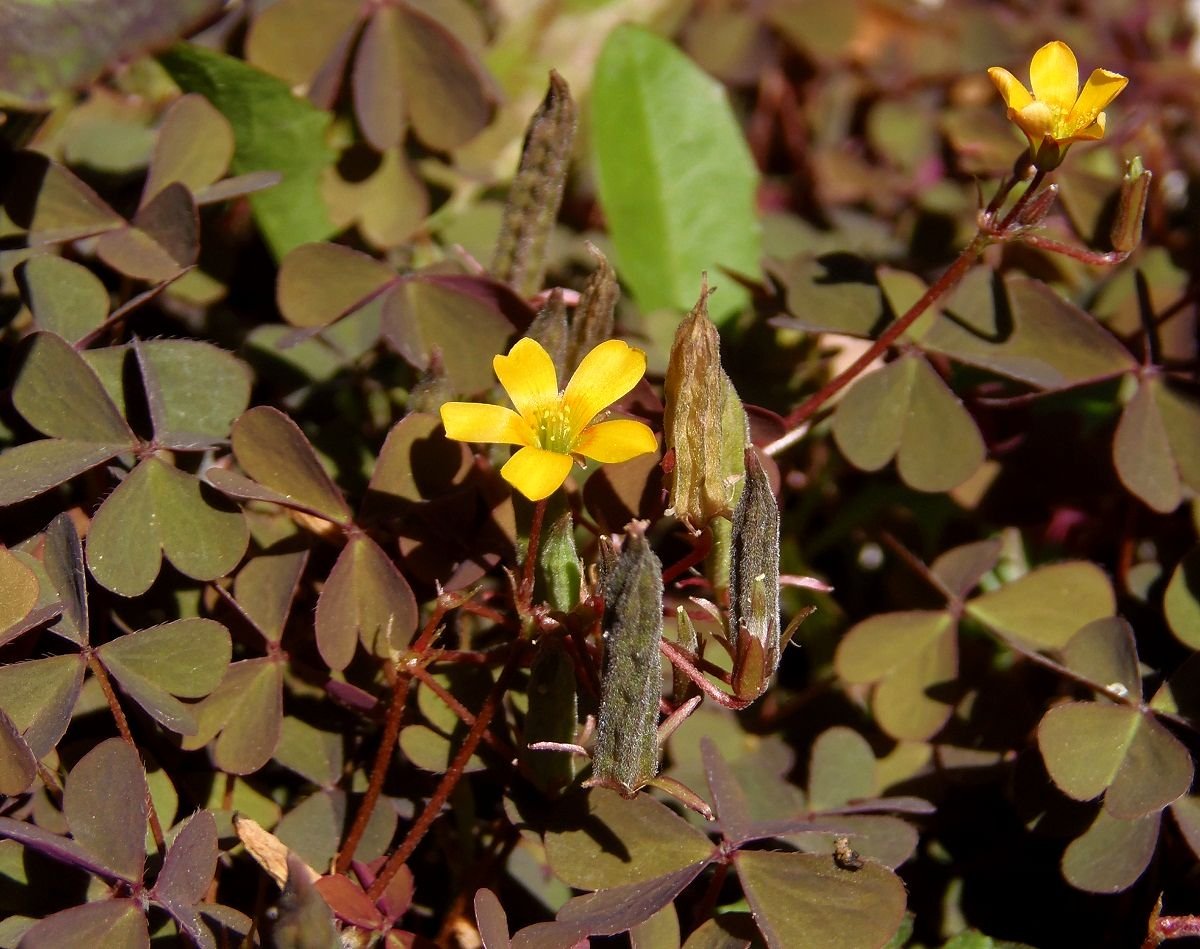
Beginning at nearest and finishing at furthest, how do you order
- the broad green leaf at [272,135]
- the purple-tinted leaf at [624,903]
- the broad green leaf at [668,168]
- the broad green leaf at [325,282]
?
the purple-tinted leaf at [624,903]
the broad green leaf at [325,282]
the broad green leaf at [272,135]
the broad green leaf at [668,168]

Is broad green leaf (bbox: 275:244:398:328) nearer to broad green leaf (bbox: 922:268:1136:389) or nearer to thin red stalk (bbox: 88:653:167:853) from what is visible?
thin red stalk (bbox: 88:653:167:853)

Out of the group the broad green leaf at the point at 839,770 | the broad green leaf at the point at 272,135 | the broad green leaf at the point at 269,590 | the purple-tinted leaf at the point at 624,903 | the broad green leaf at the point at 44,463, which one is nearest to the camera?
the purple-tinted leaf at the point at 624,903

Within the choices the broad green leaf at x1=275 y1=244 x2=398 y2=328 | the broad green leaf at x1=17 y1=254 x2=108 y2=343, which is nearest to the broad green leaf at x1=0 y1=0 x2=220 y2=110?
the broad green leaf at x1=17 y1=254 x2=108 y2=343

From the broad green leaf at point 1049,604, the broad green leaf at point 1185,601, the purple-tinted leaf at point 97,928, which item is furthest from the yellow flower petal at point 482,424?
the broad green leaf at point 1185,601

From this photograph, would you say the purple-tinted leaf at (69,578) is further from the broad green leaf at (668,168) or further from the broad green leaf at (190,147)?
the broad green leaf at (668,168)

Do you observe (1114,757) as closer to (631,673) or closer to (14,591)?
(631,673)

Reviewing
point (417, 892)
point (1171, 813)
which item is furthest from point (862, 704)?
point (417, 892)

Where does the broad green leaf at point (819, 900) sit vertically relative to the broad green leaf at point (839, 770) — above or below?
above
